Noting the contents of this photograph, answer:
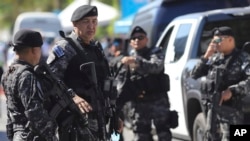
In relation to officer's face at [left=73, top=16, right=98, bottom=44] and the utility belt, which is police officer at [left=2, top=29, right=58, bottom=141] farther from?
the utility belt

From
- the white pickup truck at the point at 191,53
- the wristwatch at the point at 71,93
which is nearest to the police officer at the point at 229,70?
the white pickup truck at the point at 191,53

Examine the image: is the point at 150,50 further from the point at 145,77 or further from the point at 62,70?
the point at 62,70

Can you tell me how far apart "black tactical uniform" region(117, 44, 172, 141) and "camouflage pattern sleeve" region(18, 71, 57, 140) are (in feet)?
11.6

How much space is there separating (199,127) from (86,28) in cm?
300

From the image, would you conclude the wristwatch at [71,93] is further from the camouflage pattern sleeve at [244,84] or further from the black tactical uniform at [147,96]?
the black tactical uniform at [147,96]

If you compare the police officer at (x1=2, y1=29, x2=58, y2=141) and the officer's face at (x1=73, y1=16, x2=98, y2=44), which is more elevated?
the officer's face at (x1=73, y1=16, x2=98, y2=44)

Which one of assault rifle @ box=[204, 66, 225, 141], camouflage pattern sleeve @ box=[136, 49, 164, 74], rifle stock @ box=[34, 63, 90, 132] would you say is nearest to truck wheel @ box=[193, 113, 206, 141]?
assault rifle @ box=[204, 66, 225, 141]

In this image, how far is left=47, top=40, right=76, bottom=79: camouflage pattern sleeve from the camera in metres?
6.55

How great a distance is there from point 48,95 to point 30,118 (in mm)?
456

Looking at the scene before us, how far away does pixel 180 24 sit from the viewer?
10789 millimetres

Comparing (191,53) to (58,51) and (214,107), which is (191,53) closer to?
(214,107)

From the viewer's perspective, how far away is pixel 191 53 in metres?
10.1

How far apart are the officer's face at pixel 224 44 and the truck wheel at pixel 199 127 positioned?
1082mm

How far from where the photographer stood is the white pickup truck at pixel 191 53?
962 centimetres
